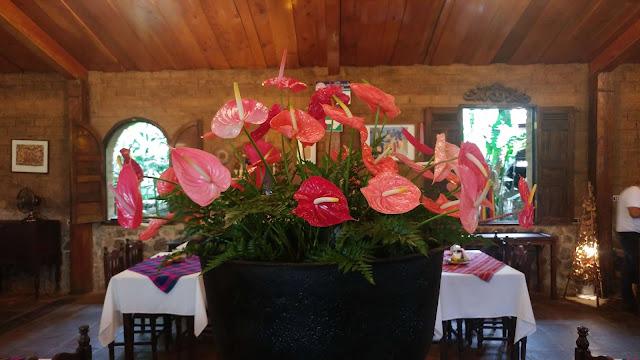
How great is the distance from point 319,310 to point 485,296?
302 cm

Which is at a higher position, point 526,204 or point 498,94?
point 498,94

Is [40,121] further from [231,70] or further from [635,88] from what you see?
[635,88]

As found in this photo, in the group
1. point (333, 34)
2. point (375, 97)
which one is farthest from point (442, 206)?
point (333, 34)

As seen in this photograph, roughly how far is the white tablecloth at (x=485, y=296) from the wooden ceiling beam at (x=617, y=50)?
3458 mm

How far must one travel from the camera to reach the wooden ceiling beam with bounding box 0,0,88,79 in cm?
476

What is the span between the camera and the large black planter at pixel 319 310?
1.91ft

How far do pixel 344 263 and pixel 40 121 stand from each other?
22.9 feet

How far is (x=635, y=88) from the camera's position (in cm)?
595

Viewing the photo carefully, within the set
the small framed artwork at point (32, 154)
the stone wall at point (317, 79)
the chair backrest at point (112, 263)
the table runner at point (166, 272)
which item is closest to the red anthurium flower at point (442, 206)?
the table runner at point (166, 272)

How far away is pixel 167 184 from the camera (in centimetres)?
72

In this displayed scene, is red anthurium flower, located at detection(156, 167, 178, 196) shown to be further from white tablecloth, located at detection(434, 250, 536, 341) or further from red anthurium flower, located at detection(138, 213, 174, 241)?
white tablecloth, located at detection(434, 250, 536, 341)

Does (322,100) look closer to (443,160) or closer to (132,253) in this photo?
(443,160)

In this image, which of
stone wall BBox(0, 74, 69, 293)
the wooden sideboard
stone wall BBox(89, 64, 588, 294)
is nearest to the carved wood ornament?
stone wall BBox(89, 64, 588, 294)

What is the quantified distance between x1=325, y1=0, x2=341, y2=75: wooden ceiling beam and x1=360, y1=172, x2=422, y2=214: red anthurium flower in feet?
14.8
